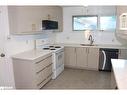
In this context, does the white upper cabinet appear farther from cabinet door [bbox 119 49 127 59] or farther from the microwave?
cabinet door [bbox 119 49 127 59]

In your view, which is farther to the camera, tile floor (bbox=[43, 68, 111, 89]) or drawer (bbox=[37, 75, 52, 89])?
tile floor (bbox=[43, 68, 111, 89])

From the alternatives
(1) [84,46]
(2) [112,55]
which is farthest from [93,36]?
(2) [112,55]

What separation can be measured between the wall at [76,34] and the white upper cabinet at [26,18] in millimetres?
1300

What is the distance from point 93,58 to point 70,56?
77cm

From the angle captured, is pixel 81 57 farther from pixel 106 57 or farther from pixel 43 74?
pixel 43 74

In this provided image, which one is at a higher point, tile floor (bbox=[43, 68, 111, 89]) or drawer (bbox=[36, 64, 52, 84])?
drawer (bbox=[36, 64, 52, 84])

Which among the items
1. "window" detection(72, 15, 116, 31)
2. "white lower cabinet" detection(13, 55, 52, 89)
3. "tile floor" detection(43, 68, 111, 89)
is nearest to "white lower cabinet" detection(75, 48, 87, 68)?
"tile floor" detection(43, 68, 111, 89)

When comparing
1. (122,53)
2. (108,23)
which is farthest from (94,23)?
(122,53)

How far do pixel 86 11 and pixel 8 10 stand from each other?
2.89 m

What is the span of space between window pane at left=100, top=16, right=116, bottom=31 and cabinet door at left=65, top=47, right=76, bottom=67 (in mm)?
1283

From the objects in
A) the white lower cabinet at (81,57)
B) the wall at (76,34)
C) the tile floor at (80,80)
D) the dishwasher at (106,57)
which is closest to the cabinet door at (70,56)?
the white lower cabinet at (81,57)

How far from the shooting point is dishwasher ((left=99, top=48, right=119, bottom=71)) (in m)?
4.36

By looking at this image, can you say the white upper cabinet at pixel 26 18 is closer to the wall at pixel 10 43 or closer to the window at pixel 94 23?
the wall at pixel 10 43

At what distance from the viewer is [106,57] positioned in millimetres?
4449
